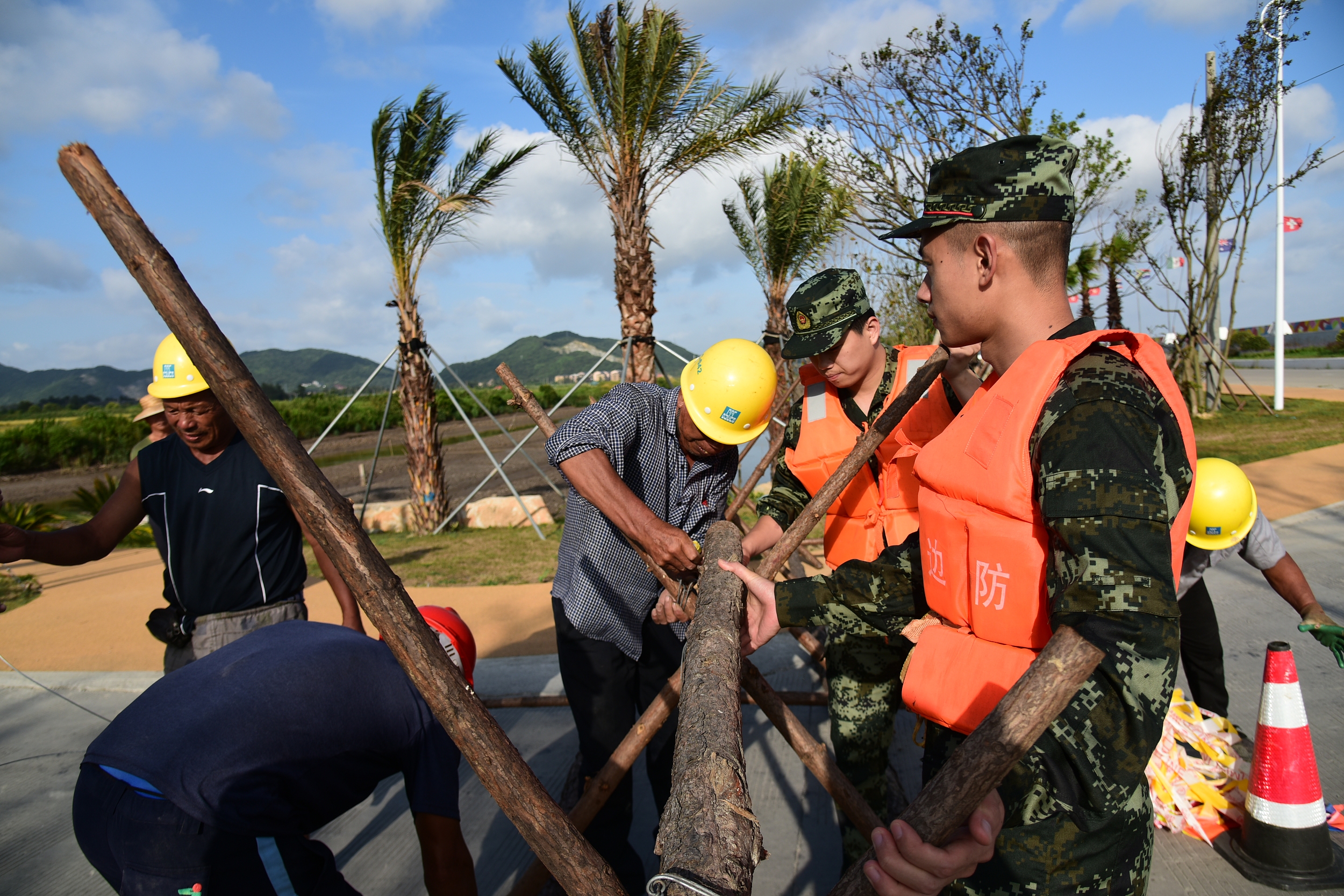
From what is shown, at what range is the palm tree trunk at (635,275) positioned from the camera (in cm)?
1073

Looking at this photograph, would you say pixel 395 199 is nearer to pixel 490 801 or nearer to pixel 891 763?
pixel 490 801

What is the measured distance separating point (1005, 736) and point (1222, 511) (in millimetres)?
2704

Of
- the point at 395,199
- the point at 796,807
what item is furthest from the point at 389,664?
the point at 395,199

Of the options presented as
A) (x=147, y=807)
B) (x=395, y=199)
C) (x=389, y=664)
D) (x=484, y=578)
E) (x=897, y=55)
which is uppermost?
(x=897, y=55)

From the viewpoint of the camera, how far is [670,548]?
7.88 ft

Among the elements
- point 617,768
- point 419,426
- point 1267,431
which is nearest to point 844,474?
point 617,768

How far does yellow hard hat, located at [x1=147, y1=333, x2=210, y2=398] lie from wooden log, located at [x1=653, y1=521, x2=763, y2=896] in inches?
86.7

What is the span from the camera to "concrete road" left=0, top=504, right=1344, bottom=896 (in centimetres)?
288

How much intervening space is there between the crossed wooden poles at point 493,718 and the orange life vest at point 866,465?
1.30m

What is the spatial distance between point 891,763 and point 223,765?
2.98m

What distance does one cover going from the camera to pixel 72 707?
4.83 m

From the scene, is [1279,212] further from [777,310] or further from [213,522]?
[213,522]

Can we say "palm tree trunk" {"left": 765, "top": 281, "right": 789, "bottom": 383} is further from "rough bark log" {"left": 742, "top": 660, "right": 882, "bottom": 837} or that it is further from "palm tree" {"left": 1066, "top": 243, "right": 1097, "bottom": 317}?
"rough bark log" {"left": 742, "top": 660, "right": 882, "bottom": 837}

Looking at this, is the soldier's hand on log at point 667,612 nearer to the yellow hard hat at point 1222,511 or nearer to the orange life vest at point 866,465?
the orange life vest at point 866,465
